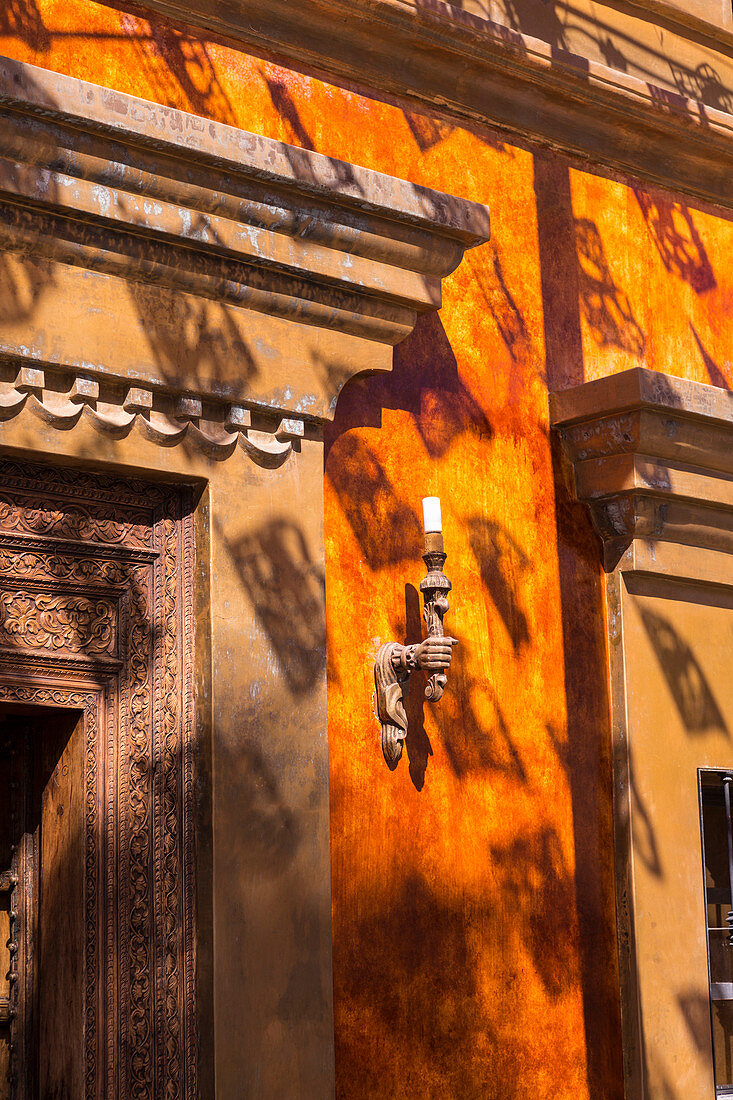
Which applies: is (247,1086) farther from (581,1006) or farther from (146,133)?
(146,133)

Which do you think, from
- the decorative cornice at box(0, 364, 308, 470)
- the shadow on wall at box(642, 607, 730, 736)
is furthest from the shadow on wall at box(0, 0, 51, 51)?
the shadow on wall at box(642, 607, 730, 736)

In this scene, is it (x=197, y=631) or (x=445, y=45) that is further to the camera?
(x=445, y=45)

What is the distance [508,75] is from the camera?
500cm

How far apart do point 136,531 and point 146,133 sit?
1046 mm

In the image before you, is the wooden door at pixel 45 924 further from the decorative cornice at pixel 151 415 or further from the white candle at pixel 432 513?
the white candle at pixel 432 513

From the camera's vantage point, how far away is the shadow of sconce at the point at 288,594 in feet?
12.8

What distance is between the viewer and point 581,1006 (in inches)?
182

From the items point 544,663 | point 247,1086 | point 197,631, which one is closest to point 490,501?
point 544,663

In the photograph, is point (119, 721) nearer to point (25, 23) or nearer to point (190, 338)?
point (190, 338)

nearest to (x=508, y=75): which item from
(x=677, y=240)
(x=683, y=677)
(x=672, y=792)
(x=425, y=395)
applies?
(x=677, y=240)

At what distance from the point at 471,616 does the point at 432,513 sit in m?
0.45

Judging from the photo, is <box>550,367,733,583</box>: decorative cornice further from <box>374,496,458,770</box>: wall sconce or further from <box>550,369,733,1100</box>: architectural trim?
<box>374,496,458,770</box>: wall sconce

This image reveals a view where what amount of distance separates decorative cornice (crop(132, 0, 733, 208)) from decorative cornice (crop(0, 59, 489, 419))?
69cm

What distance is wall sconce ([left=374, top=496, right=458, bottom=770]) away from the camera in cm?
423
